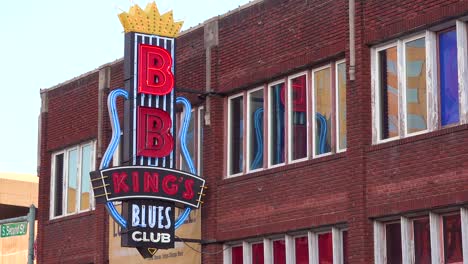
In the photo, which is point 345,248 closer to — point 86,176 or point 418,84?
point 418,84

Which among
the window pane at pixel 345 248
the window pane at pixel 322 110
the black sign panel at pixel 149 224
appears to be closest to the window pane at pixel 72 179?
the black sign panel at pixel 149 224

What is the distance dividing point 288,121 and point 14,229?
922 centimetres

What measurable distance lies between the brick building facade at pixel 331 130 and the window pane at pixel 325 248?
0.12 ft

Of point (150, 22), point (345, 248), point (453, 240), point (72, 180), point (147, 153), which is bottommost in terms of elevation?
point (453, 240)

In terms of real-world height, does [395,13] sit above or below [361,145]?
above

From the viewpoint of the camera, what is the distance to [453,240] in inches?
898

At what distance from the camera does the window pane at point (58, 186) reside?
36250 mm

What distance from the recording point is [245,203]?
92.8 ft

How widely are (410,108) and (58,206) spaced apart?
50.7 ft

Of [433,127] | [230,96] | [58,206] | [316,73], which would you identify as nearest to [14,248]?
[58,206]

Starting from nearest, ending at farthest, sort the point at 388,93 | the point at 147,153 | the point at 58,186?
the point at 388,93 → the point at 147,153 → the point at 58,186

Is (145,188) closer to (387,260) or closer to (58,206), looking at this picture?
(387,260)

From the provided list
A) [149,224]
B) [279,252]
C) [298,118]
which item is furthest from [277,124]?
[149,224]

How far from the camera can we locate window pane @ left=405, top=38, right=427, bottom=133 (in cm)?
2386
